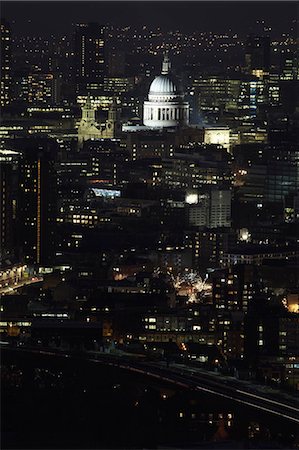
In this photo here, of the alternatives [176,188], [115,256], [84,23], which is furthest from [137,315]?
[84,23]

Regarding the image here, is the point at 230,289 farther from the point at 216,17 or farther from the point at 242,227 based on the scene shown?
the point at 216,17

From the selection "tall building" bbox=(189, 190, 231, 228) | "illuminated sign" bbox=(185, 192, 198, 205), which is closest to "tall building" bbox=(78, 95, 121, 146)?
"illuminated sign" bbox=(185, 192, 198, 205)

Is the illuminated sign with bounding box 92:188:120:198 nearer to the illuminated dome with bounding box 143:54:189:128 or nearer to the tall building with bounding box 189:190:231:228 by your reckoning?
the tall building with bounding box 189:190:231:228

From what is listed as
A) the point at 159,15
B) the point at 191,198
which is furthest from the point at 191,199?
the point at 159,15

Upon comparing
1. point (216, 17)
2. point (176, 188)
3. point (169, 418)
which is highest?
point (216, 17)

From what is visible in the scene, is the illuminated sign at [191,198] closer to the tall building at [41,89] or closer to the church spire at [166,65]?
the church spire at [166,65]
